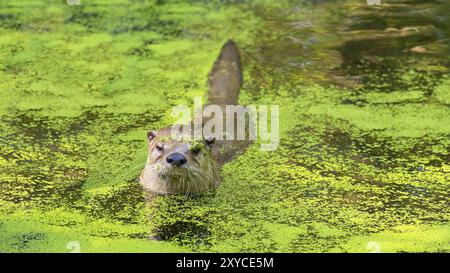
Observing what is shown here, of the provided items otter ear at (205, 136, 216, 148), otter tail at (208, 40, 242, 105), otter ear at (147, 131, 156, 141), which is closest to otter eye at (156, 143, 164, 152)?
otter ear at (147, 131, 156, 141)

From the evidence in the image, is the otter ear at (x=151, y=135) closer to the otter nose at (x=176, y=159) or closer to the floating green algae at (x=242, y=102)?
the floating green algae at (x=242, y=102)

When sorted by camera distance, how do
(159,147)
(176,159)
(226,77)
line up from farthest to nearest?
1. (226,77)
2. (159,147)
3. (176,159)

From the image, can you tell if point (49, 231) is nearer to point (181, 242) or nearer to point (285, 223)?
point (181, 242)

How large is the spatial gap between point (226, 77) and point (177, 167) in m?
2.10

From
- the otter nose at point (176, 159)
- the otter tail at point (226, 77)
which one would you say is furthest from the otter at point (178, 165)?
the otter tail at point (226, 77)

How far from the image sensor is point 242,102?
316 inches

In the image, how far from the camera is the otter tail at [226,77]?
8.01m

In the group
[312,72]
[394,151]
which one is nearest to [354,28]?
[312,72]

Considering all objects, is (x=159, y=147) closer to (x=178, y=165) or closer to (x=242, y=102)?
(x=178, y=165)

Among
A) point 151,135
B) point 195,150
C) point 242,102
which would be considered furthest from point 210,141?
point 242,102

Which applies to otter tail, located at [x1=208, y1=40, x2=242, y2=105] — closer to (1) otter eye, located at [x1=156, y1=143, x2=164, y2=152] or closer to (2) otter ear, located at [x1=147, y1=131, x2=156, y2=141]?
(2) otter ear, located at [x1=147, y1=131, x2=156, y2=141]

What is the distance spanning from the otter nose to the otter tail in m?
1.49

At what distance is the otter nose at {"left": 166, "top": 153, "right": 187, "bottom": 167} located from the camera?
6410 millimetres

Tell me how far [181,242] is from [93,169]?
1285mm
